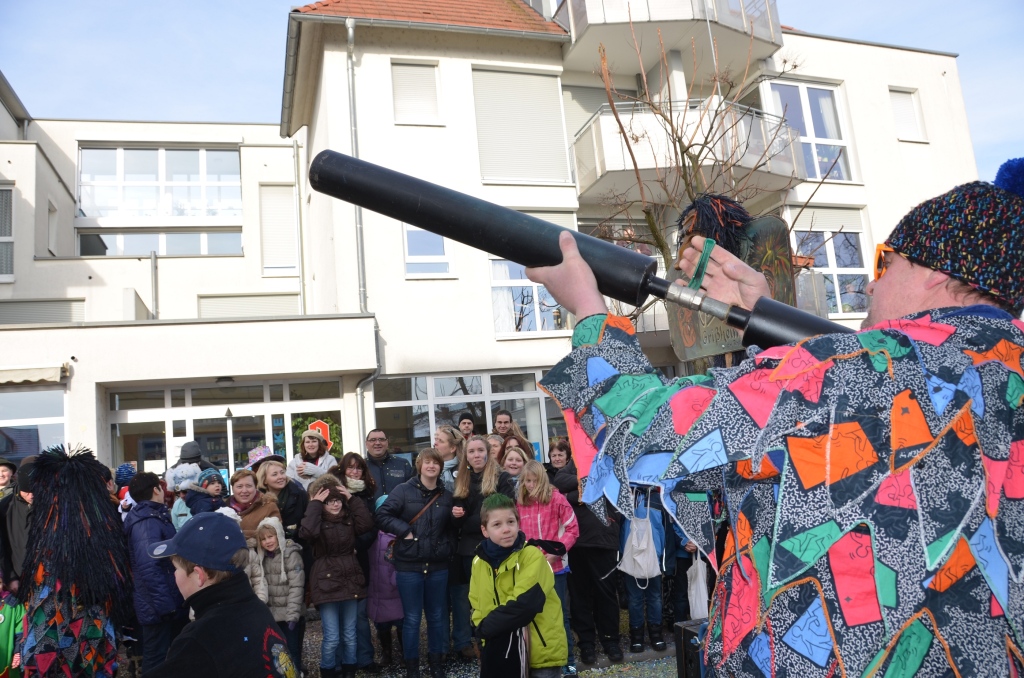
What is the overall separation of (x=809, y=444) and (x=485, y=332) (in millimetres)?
13744

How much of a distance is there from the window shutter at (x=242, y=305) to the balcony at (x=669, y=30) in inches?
417

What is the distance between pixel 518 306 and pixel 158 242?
47.0ft

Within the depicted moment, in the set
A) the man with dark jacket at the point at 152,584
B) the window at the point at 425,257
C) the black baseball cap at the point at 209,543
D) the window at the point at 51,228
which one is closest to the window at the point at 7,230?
the window at the point at 51,228

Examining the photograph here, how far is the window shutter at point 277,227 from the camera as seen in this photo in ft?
73.2

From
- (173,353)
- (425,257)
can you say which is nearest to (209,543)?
(173,353)

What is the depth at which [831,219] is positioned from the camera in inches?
689

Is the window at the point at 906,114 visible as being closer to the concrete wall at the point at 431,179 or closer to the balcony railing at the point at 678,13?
the balcony railing at the point at 678,13

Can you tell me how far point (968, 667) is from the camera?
1.23 m

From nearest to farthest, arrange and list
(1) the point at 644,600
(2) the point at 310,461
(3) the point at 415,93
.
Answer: (1) the point at 644,600
(2) the point at 310,461
(3) the point at 415,93

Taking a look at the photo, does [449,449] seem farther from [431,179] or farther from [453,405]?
[431,179]

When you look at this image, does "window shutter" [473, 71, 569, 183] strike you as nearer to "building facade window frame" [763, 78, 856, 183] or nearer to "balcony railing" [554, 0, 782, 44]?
"balcony railing" [554, 0, 782, 44]

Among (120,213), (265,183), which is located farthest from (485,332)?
(120,213)

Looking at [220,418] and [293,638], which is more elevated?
[220,418]

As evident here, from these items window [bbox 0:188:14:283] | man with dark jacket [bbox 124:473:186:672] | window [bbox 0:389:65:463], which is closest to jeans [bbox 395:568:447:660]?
man with dark jacket [bbox 124:473:186:672]
